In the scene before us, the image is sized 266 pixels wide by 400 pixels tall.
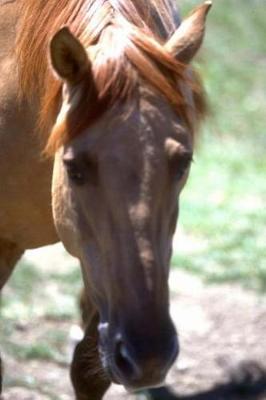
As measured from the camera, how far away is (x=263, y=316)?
573 cm

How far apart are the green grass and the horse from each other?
0.48 meters

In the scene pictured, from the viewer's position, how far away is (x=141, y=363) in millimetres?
2992

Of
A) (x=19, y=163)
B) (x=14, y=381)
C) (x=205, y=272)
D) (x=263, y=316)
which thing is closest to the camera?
(x=19, y=163)

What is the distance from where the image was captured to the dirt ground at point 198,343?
491 centimetres

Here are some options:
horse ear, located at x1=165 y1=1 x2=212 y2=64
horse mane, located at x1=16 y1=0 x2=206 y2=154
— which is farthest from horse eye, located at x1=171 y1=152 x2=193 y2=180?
horse ear, located at x1=165 y1=1 x2=212 y2=64

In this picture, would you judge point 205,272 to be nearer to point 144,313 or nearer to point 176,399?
point 176,399

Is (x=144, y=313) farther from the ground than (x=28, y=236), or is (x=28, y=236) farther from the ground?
(x=144, y=313)

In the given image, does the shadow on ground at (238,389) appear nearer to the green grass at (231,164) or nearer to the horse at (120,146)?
the green grass at (231,164)

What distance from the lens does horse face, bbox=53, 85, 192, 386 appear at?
9.93 ft

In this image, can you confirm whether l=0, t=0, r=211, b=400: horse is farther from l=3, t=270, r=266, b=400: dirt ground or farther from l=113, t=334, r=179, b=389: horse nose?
l=3, t=270, r=266, b=400: dirt ground

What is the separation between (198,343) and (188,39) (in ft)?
7.62

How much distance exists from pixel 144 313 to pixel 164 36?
1.07m

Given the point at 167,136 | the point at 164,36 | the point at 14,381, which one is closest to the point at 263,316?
the point at 14,381

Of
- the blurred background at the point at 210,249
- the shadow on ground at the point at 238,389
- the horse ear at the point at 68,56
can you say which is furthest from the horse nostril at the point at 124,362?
the shadow on ground at the point at 238,389
